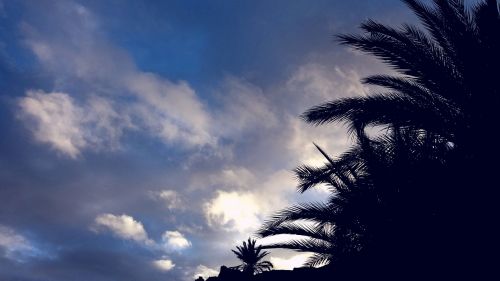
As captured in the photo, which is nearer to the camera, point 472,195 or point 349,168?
point 472,195

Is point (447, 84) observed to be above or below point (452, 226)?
above

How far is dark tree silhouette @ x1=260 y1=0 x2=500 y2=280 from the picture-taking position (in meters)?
5.54

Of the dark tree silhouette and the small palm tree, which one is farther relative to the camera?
the small palm tree

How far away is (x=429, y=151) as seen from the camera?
6.77 meters

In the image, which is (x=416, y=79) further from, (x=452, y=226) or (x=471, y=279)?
(x=471, y=279)

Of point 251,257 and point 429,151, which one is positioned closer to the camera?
point 429,151

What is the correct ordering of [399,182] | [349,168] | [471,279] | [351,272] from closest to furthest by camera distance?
[471,279], [351,272], [399,182], [349,168]

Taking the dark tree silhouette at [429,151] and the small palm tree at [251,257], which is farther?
the small palm tree at [251,257]

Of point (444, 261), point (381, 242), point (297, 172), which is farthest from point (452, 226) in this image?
point (297, 172)

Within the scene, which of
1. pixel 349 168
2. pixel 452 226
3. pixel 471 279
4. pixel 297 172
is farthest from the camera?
pixel 297 172

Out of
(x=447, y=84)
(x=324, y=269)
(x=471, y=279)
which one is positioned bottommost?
(x=471, y=279)

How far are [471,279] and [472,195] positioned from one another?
3.76 feet

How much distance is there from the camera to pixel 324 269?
20.1ft

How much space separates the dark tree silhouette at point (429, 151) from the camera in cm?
554
